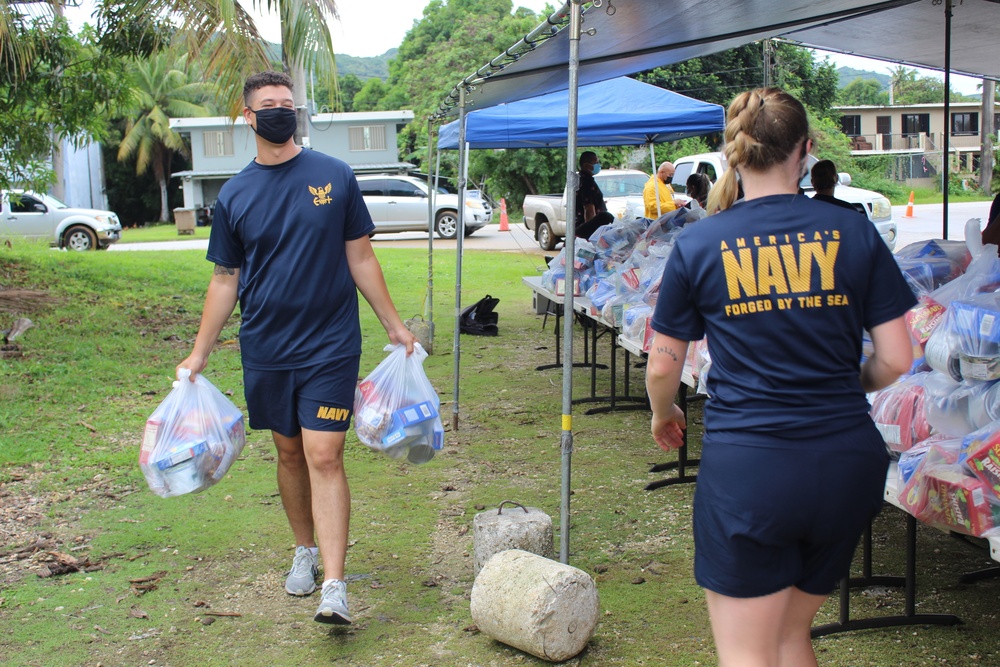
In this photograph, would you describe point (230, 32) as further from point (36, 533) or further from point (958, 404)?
point (958, 404)

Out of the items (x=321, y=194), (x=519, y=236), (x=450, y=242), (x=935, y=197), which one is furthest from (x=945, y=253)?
(x=935, y=197)

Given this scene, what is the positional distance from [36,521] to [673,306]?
161 inches

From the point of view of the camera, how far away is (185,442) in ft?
11.4

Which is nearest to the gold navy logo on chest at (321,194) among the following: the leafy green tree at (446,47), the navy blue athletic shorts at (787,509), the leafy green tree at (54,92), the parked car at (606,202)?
the navy blue athletic shorts at (787,509)

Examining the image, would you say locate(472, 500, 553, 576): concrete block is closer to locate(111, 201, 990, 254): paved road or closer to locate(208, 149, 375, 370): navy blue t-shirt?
locate(208, 149, 375, 370): navy blue t-shirt

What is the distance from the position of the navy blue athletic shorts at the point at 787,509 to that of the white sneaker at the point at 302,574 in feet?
7.33

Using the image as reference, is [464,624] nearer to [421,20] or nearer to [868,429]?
[868,429]

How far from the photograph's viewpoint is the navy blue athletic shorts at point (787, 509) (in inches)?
73.5

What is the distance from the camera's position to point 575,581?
10.5 feet

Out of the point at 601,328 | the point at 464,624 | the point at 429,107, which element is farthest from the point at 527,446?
the point at 429,107

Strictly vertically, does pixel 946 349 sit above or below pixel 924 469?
above

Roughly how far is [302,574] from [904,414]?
2.42 metres

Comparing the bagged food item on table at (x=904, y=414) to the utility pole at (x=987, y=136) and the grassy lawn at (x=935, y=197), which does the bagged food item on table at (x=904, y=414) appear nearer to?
the utility pole at (x=987, y=136)

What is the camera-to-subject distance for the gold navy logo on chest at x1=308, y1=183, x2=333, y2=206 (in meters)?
3.41
